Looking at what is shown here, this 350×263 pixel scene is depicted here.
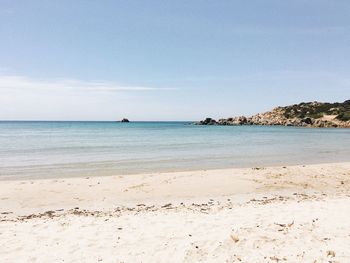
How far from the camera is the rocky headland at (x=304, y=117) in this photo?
122000 millimetres

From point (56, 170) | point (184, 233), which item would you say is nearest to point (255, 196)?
point (184, 233)

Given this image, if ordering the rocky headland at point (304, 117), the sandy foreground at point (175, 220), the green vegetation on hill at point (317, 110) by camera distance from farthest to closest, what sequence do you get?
the green vegetation on hill at point (317, 110)
the rocky headland at point (304, 117)
the sandy foreground at point (175, 220)

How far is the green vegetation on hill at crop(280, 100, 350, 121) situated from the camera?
→ 13088 centimetres

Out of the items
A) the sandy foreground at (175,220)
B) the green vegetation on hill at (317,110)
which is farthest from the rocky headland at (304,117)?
the sandy foreground at (175,220)

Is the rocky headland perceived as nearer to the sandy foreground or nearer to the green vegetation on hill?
the green vegetation on hill

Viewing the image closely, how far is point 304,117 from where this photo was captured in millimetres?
138625

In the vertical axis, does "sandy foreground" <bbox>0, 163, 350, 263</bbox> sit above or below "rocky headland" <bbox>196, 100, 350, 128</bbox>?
below

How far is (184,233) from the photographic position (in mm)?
10094

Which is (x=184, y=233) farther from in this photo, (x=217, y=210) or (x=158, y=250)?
(x=217, y=210)

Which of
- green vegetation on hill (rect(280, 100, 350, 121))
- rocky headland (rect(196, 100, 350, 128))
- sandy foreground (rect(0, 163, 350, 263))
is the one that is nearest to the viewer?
sandy foreground (rect(0, 163, 350, 263))

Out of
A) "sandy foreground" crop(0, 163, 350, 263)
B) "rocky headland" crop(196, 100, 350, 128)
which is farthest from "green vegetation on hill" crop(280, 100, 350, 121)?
"sandy foreground" crop(0, 163, 350, 263)

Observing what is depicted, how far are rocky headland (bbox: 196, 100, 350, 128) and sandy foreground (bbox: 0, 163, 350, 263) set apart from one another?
360 feet

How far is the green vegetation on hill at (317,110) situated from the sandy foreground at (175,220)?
382 ft

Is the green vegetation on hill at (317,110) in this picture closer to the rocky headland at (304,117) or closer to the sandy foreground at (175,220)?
the rocky headland at (304,117)
